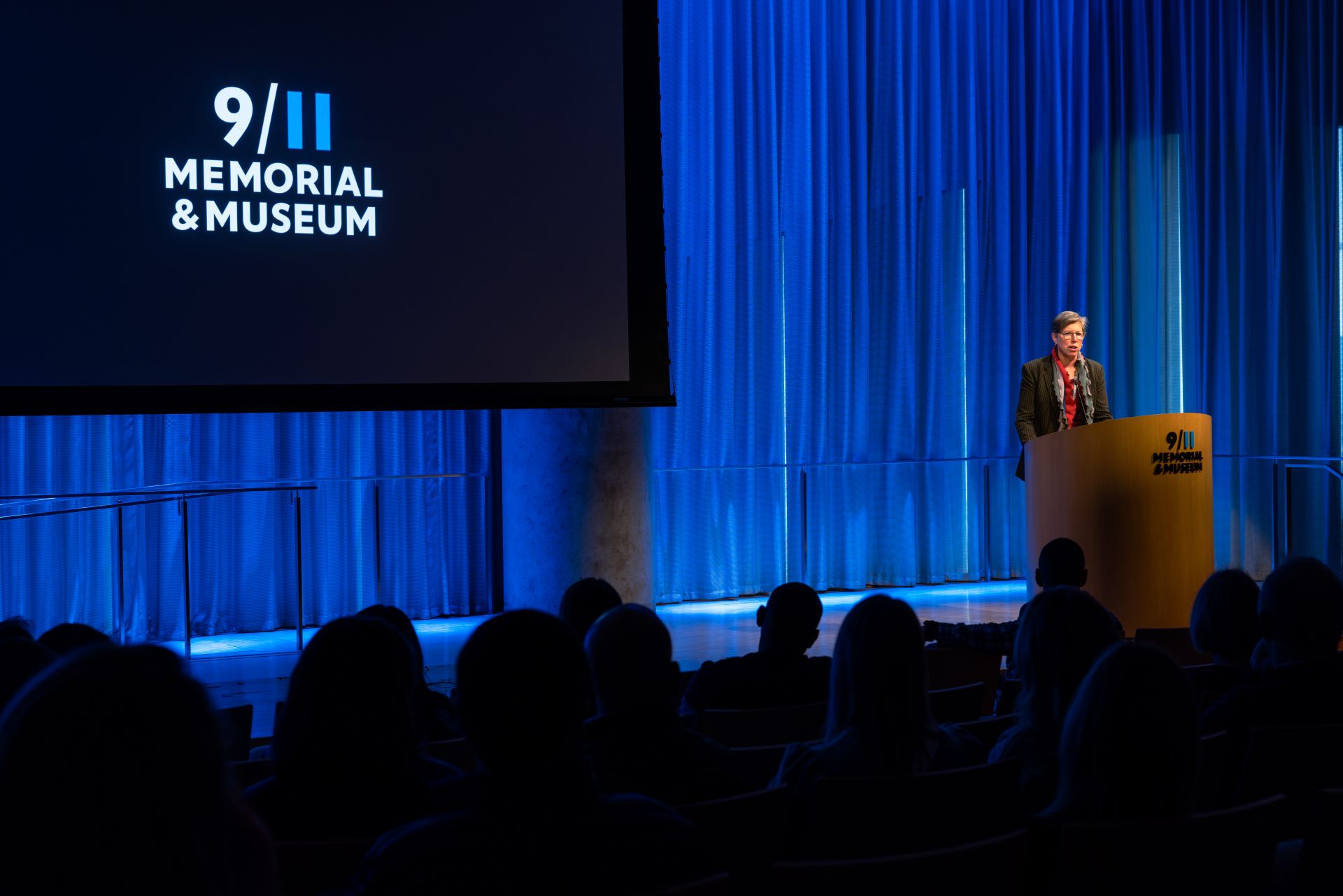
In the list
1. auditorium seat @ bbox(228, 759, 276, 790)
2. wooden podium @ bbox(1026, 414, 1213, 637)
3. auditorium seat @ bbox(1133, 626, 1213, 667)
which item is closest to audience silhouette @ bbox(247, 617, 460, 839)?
auditorium seat @ bbox(228, 759, 276, 790)

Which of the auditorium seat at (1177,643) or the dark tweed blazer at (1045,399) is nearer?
the auditorium seat at (1177,643)

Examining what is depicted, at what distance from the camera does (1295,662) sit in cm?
282

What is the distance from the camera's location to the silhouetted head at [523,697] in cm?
161

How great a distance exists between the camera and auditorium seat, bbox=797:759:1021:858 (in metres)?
2.04

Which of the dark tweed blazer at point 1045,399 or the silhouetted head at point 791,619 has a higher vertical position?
the dark tweed blazer at point 1045,399

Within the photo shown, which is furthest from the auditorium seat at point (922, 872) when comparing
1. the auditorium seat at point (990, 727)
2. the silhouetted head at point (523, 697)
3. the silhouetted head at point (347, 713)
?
the auditorium seat at point (990, 727)

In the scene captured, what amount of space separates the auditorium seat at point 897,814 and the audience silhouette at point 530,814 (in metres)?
0.48

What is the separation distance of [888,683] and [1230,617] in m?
1.34

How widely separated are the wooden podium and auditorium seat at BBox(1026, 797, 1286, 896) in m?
3.70

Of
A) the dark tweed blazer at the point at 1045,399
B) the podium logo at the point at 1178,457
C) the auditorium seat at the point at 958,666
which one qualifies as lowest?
the auditorium seat at the point at 958,666

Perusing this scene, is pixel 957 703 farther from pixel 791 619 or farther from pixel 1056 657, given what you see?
pixel 1056 657

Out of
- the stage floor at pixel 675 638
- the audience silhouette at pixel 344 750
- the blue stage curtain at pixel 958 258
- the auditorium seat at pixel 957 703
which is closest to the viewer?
the audience silhouette at pixel 344 750

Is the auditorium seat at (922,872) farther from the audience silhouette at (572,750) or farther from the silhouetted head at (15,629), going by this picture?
the silhouetted head at (15,629)

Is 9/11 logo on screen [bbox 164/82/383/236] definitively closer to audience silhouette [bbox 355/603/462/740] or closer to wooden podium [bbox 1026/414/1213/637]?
audience silhouette [bbox 355/603/462/740]
